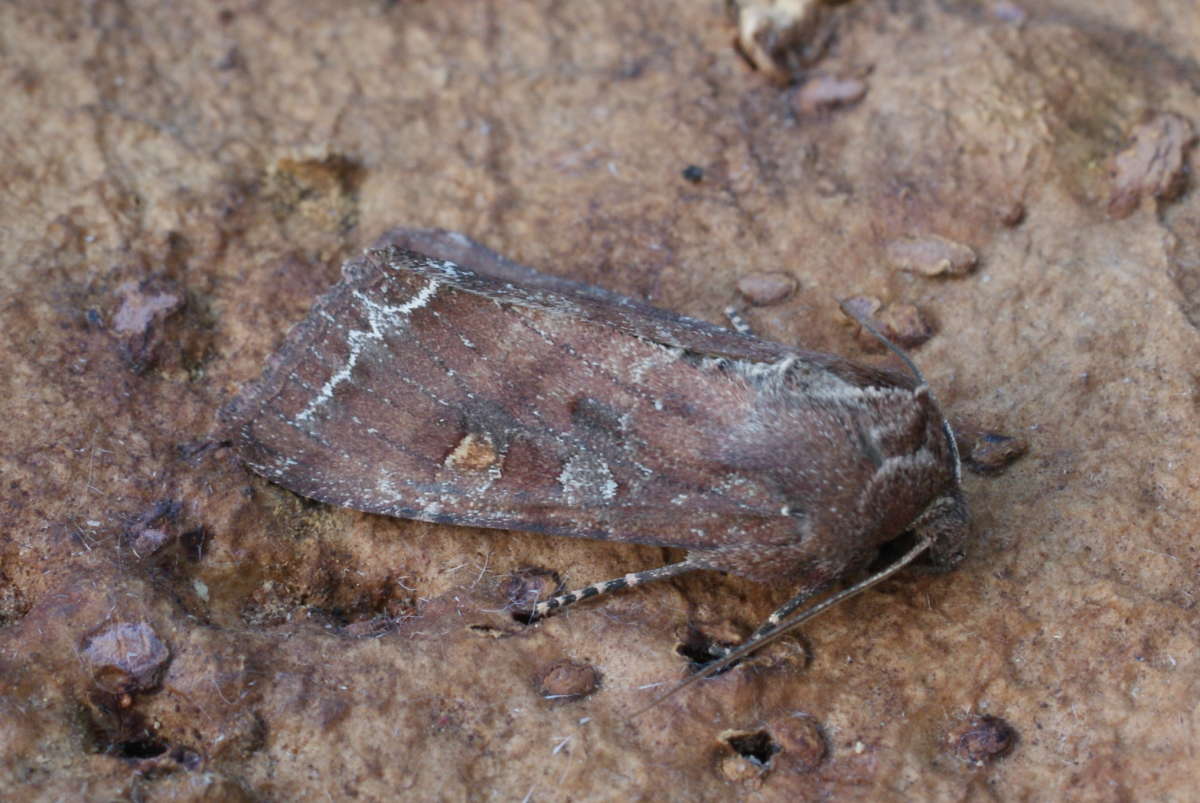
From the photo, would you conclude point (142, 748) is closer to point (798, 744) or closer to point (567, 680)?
point (567, 680)

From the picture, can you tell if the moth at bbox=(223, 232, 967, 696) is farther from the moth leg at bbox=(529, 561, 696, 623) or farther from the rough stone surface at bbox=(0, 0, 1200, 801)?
the rough stone surface at bbox=(0, 0, 1200, 801)

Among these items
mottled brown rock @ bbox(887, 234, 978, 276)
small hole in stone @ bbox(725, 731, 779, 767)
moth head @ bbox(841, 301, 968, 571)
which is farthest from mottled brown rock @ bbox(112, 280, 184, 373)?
mottled brown rock @ bbox(887, 234, 978, 276)

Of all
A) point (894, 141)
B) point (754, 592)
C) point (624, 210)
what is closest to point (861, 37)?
point (894, 141)

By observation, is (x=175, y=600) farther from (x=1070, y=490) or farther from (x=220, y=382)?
(x=1070, y=490)

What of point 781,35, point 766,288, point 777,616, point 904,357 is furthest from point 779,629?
point 781,35

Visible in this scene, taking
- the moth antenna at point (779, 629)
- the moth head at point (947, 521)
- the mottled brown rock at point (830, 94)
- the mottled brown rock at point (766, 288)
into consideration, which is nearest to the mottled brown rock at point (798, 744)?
the moth antenna at point (779, 629)
